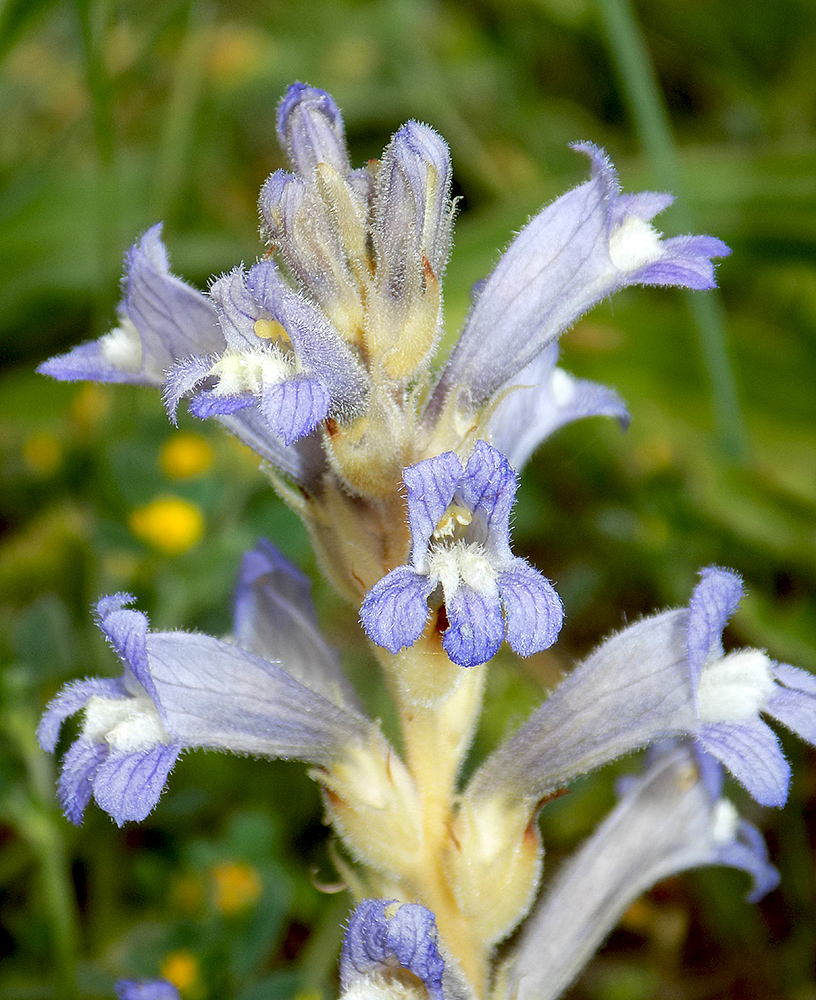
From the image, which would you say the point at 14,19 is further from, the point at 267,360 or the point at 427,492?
the point at 427,492

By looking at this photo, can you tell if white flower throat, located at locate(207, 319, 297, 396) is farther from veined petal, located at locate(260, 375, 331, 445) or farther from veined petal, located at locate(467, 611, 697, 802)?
veined petal, located at locate(467, 611, 697, 802)

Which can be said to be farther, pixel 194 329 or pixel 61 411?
pixel 61 411

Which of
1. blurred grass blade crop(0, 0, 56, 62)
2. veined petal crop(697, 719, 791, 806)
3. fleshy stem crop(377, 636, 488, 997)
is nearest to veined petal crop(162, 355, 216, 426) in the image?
fleshy stem crop(377, 636, 488, 997)

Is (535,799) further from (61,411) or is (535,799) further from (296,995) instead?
(61,411)

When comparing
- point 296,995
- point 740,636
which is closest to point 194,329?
point 296,995

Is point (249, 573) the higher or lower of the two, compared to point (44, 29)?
lower

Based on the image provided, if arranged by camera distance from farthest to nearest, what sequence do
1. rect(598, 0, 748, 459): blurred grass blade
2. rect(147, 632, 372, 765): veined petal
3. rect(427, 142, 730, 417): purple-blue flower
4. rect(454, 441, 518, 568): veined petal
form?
1. rect(598, 0, 748, 459): blurred grass blade
2. rect(427, 142, 730, 417): purple-blue flower
3. rect(147, 632, 372, 765): veined petal
4. rect(454, 441, 518, 568): veined petal
